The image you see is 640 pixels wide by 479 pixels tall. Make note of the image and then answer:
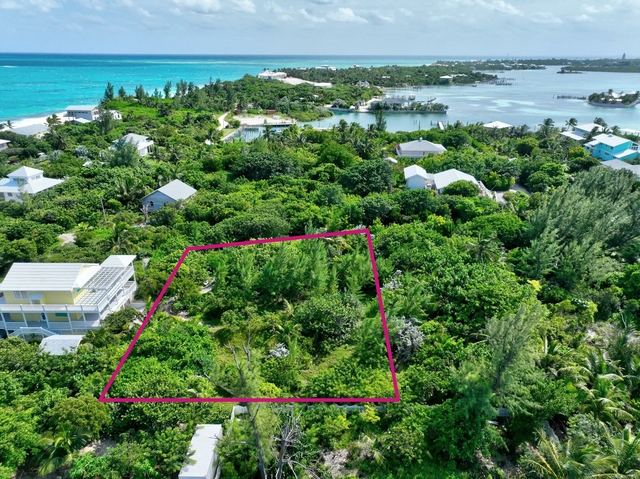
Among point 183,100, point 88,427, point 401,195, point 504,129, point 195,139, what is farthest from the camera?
point 183,100

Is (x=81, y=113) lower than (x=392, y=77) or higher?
lower

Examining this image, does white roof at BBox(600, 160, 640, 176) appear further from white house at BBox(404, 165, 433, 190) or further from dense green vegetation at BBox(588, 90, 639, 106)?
dense green vegetation at BBox(588, 90, 639, 106)

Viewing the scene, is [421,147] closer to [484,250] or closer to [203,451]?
[484,250]

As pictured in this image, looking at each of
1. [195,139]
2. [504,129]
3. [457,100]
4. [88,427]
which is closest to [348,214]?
[88,427]

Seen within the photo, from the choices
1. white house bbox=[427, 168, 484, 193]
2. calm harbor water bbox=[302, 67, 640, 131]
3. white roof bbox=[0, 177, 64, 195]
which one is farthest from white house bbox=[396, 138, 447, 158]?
white roof bbox=[0, 177, 64, 195]

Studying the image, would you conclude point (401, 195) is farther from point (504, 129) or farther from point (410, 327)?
point (504, 129)

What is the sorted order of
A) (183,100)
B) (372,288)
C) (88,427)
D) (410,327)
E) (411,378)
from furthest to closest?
(183,100) → (372,288) → (410,327) → (411,378) → (88,427)

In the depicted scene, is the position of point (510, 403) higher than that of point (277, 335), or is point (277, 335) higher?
point (510, 403)

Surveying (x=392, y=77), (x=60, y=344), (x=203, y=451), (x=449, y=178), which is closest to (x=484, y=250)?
(x=449, y=178)
